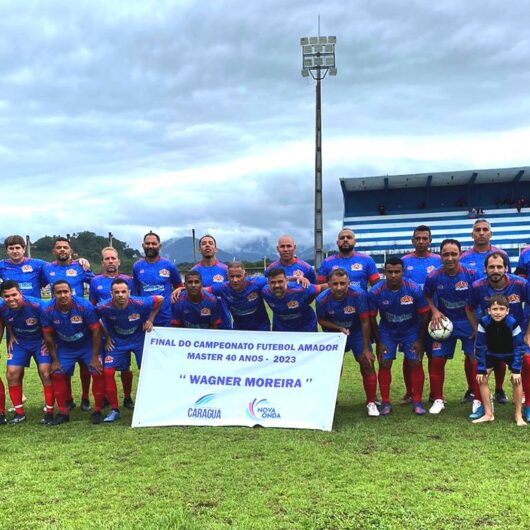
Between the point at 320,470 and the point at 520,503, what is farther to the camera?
the point at 320,470

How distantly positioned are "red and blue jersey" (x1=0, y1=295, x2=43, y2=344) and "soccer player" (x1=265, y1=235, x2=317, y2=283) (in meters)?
2.60

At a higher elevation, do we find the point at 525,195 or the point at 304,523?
the point at 525,195

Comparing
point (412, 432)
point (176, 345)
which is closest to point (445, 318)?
point (412, 432)

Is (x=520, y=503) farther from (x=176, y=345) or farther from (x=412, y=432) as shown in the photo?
(x=176, y=345)

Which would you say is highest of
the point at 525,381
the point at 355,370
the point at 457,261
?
the point at 457,261

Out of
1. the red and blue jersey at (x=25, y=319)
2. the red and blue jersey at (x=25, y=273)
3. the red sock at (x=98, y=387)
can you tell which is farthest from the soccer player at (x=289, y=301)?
the red and blue jersey at (x=25, y=273)

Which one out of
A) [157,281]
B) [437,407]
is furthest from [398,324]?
[157,281]

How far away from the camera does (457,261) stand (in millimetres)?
5379

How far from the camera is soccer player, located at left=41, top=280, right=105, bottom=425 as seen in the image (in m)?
5.46

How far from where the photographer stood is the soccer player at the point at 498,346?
482cm

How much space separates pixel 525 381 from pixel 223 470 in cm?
321

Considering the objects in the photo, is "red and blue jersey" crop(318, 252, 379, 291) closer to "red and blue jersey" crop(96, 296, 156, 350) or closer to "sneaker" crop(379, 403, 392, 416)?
"sneaker" crop(379, 403, 392, 416)

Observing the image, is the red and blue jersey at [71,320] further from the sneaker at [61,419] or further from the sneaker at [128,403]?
the sneaker at [128,403]

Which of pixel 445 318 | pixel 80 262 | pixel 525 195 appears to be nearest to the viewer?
pixel 445 318
